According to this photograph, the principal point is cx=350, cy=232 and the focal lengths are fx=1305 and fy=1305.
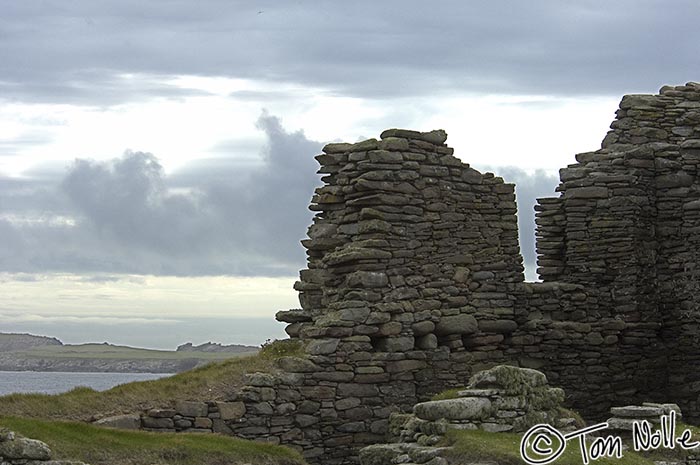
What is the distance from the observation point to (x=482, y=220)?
1228 inches

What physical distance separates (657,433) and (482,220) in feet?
25.1

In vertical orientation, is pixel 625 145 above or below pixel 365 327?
above

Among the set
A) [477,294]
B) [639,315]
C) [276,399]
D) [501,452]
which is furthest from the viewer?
[639,315]

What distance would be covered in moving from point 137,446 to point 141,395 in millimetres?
3515

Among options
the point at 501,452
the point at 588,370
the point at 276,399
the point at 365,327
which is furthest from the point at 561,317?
the point at 501,452

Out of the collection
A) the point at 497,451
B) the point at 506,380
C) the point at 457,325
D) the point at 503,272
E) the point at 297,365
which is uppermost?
the point at 503,272

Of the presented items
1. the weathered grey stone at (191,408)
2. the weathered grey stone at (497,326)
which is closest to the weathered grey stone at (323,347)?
the weathered grey stone at (191,408)

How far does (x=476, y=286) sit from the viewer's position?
30.9m

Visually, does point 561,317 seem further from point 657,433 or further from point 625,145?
point 657,433

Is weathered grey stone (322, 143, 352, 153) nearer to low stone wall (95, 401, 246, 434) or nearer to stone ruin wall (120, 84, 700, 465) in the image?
stone ruin wall (120, 84, 700, 465)

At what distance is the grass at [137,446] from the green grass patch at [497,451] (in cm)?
365

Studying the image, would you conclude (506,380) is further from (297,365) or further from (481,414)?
(297,365)

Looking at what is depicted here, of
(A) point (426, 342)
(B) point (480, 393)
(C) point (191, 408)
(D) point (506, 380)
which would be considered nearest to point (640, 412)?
(D) point (506, 380)
